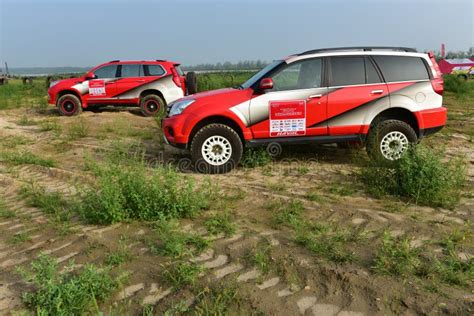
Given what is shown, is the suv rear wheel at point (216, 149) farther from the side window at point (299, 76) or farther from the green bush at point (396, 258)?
the green bush at point (396, 258)

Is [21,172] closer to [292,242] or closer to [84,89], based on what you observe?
[292,242]

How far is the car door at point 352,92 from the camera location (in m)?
5.80

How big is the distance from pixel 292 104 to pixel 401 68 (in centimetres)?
180

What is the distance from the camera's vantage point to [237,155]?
18.9 ft

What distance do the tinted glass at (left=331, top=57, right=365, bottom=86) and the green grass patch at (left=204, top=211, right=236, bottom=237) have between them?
2983 mm

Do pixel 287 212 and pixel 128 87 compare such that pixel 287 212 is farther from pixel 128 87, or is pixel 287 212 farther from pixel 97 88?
pixel 97 88

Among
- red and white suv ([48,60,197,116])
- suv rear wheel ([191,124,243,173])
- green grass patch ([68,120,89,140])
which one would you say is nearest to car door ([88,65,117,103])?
red and white suv ([48,60,197,116])

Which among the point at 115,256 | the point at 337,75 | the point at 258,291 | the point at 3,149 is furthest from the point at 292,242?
the point at 3,149

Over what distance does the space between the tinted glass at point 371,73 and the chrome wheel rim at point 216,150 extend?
2.32m

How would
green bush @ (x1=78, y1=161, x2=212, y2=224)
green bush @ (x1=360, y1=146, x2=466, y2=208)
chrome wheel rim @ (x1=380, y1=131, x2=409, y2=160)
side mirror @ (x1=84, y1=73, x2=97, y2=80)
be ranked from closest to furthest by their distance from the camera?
green bush @ (x1=78, y1=161, x2=212, y2=224) < green bush @ (x1=360, y1=146, x2=466, y2=208) < chrome wheel rim @ (x1=380, y1=131, x2=409, y2=160) < side mirror @ (x1=84, y1=73, x2=97, y2=80)

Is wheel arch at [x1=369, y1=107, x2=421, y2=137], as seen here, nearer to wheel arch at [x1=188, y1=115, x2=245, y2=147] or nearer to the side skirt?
the side skirt

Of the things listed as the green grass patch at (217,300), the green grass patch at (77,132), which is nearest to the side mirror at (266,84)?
the green grass patch at (217,300)

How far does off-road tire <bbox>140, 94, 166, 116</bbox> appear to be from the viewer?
1195cm

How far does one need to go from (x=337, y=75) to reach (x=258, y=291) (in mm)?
4015
